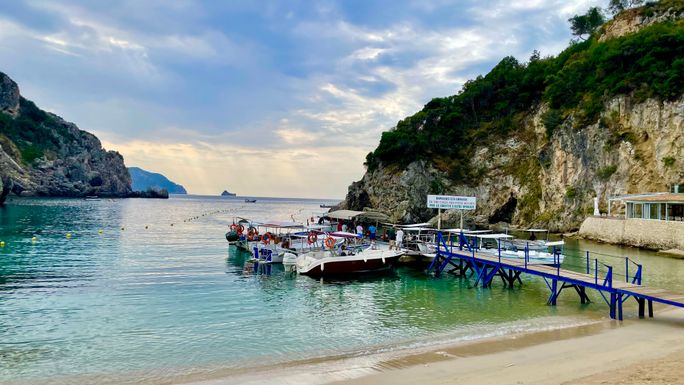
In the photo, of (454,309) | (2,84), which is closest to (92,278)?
(454,309)

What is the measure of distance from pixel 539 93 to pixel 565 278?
75.3 metres

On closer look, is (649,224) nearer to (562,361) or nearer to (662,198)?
(662,198)

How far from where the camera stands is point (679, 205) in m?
45.6

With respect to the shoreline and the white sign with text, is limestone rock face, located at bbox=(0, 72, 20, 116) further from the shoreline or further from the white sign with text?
the shoreline

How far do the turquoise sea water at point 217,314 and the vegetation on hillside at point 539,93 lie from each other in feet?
119

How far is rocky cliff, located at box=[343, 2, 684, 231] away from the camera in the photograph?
58750 millimetres

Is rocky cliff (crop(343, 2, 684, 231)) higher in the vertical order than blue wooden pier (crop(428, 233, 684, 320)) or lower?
higher

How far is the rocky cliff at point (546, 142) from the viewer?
58750 mm

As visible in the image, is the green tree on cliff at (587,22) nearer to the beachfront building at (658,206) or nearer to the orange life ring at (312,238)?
the beachfront building at (658,206)

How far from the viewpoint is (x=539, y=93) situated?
287 ft

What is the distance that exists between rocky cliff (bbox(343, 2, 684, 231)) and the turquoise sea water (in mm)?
28321

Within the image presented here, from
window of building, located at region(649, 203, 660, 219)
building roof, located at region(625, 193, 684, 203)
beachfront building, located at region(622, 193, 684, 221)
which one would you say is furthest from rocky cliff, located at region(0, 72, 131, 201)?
window of building, located at region(649, 203, 660, 219)

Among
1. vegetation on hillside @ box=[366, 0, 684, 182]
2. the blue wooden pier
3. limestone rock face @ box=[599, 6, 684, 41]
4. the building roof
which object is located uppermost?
limestone rock face @ box=[599, 6, 684, 41]

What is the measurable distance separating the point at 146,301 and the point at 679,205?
51.0 m
